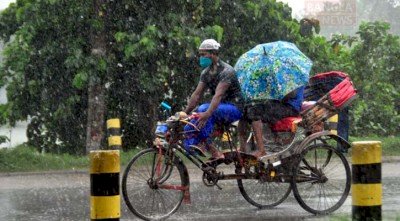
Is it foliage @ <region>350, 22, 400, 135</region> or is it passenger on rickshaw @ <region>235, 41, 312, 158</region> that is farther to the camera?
foliage @ <region>350, 22, 400, 135</region>

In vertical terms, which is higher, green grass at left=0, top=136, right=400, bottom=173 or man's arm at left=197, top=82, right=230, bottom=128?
man's arm at left=197, top=82, right=230, bottom=128

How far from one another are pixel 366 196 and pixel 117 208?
162cm

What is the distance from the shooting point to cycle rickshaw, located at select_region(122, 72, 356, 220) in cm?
878

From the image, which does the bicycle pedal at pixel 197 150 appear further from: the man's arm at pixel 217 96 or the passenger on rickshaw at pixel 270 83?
the passenger on rickshaw at pixel 270 83

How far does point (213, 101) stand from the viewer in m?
8.92

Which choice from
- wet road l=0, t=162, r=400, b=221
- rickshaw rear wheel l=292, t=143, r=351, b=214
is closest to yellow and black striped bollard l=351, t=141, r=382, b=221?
wet road l=0, t=162, r=400, b=221

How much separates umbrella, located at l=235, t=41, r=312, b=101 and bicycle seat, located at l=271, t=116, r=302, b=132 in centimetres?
28

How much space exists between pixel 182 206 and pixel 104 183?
4.35 m

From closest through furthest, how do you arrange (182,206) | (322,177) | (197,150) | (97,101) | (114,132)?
1. (197,150)
2. (322,177)
3. (182,206)
4. (114,132)
5. (97,101)

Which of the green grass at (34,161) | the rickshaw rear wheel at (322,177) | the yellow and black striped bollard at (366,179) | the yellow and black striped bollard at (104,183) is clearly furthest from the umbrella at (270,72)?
the green grass at (34,161)

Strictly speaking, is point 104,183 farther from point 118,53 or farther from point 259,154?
point 118,53

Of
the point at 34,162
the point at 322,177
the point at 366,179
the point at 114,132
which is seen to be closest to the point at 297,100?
the point at 322,177

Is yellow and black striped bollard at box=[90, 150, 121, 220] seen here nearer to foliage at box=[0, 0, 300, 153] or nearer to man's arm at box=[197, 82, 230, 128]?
man's arm at box=[197, 82, 230, 128]

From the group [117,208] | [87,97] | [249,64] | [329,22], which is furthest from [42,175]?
[329,22]
